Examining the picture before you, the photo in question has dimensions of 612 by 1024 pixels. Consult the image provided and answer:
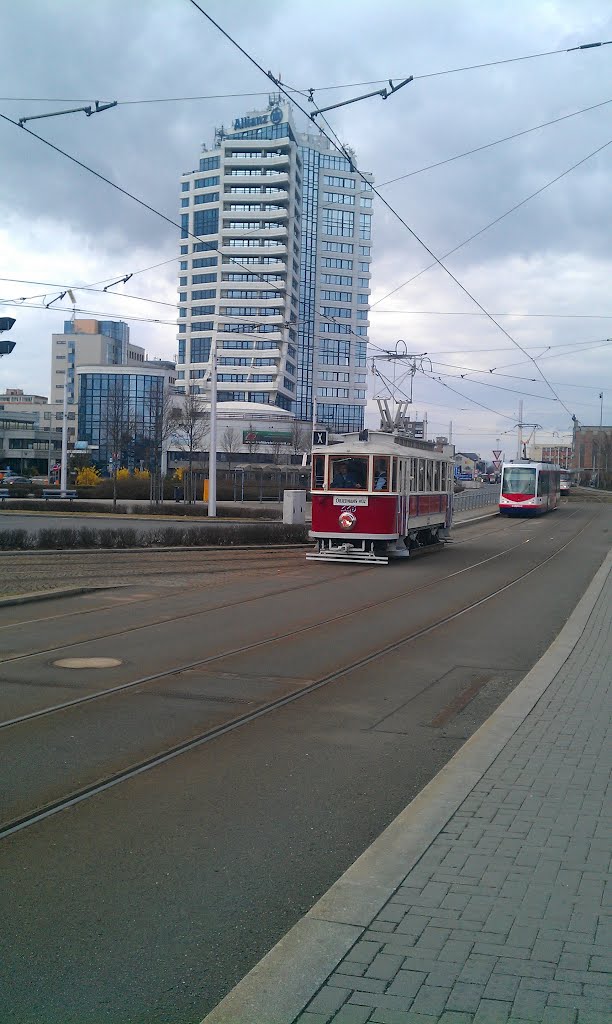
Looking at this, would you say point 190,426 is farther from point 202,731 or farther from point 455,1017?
point 455,1017

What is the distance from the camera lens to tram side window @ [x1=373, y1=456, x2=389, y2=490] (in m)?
23.1

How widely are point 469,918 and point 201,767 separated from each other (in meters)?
3.01

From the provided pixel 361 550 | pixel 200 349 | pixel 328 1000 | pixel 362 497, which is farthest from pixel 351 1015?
pixel 200 349

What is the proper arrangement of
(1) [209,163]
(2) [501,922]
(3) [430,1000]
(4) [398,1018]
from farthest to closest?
1. (1) [209,163]
2. (2) [501,922]
3. (3) [430,1000]
4. (4) [398,1018]

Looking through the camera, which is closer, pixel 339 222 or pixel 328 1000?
pixel 328 1000

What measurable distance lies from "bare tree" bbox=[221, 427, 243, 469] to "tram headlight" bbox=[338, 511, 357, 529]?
1985 inches

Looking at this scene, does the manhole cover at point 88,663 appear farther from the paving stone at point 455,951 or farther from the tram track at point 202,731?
the paving stone at point 455,951

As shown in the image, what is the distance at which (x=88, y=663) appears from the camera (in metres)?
10.2

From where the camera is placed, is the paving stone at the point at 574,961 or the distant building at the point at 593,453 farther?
the distant building at the point at 593,453

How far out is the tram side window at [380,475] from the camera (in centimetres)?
2311

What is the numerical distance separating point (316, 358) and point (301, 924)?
111057mm

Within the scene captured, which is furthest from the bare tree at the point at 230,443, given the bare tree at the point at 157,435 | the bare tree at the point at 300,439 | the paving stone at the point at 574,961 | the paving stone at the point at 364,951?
the paving stone at the point at 574,961

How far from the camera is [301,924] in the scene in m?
4.01

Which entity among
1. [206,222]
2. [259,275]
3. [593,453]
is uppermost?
[206,222]
